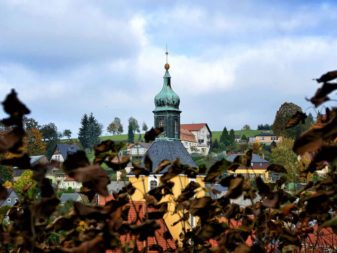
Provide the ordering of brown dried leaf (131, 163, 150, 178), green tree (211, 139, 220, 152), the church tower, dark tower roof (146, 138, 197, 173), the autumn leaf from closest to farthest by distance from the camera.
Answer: the autumn leaf < brown dried leaf (131, 163, 150, 178) < dark tower roof (146, 138, 197, 173) < the church tower < green tree (211, 139, 220, 152)

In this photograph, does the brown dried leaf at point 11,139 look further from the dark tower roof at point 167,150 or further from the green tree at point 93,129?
the green tree at point 93,129

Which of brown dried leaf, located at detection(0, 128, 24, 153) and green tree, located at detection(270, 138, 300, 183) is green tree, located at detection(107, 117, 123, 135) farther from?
brown dried leaf, located at detection(0, 128, 24, 153)

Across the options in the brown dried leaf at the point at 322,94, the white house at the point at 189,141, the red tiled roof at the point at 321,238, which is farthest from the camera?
the white house at the point at 189,141

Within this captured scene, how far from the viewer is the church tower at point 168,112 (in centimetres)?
3881

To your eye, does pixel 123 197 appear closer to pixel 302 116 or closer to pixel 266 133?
pixel 302 116

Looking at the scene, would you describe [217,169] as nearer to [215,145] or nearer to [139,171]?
[139,171]

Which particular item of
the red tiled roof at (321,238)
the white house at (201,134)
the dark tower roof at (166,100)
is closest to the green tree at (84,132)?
the white house at (201,134)

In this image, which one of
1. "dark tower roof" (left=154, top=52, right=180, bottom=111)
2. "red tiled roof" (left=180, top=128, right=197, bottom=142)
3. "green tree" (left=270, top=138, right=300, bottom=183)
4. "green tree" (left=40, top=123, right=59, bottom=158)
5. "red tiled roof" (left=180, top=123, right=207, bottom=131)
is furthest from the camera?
"red tiled roof" (left=180, top=123, right=207, bottom=131)

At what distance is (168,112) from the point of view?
40.2 m

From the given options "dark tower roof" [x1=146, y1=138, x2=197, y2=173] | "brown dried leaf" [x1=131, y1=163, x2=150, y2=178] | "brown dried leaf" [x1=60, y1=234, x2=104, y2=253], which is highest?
"dark tower roof" [x1=146, y1=138, x2=197, y2=173]

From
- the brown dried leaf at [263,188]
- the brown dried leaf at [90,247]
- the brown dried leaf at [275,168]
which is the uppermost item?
the brown dried leaf at [275,168]

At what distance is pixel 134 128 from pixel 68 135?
2012 centimetres

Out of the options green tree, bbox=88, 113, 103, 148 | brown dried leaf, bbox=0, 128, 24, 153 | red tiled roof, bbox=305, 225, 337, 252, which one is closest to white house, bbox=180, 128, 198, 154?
green tree, bbox=88, 113, 103, 148

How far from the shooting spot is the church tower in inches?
1528
